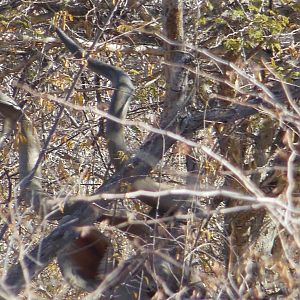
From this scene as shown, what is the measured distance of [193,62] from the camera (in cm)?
510

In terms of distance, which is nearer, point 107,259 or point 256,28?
point 107,259

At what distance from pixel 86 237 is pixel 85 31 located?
6.49 feet

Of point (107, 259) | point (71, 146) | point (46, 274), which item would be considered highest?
point (107, 259)

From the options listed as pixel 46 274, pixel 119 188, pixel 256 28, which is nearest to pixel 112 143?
pixel 119 188

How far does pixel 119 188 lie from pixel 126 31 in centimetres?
152

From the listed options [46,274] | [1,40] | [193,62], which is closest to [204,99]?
[193,62]

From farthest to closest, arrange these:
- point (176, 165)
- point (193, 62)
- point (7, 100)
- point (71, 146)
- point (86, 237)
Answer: point (71, 146) < point (176, 165) < point (193, 62) < point (7, 100) < point (86, 237)

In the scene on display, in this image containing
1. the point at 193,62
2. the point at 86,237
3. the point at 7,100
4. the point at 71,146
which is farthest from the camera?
the point at 71,146

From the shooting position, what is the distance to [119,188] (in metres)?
4.22

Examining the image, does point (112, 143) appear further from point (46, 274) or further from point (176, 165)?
point (46, 274)

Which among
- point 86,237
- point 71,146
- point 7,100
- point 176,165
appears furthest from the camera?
point 71,146

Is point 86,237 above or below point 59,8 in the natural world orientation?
below

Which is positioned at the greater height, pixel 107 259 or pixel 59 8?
pixel 59 8

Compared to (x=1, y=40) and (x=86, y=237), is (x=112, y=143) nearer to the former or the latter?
(x=86, y=237)
